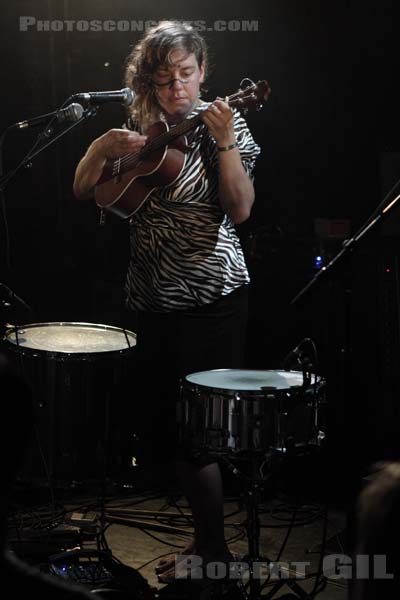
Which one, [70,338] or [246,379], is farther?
[70,338]

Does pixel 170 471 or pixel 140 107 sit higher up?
pixel 140 107

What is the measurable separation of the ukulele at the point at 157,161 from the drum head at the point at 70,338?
0.75m

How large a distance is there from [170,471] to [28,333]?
1.24 metres

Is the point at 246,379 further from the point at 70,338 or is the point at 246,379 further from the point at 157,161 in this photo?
the point at 70,338

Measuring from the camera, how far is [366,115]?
450 cm

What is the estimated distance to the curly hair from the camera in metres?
2.90

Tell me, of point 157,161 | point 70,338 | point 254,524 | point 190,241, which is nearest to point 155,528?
point 70,338

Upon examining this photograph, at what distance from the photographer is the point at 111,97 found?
9.39ft

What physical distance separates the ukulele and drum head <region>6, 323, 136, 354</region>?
75 centimetres

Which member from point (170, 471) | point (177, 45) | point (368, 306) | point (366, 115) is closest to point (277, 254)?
point (368, 306)

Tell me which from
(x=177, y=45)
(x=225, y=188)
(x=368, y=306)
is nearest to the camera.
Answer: (x=225, y=188)

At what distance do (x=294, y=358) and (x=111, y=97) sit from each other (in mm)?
1179

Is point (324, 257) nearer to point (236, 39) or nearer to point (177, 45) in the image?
point (236, 39)

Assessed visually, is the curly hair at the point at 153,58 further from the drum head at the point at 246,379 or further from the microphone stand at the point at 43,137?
the drum head at the point at 246,379
